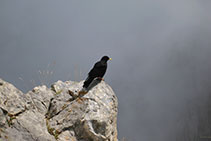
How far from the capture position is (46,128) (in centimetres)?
641

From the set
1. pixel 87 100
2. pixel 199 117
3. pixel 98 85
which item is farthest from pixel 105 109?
pixel 199 117

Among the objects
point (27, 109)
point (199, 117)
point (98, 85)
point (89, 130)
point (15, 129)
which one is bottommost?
point (15, 129)

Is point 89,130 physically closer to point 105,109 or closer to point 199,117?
point 105,109

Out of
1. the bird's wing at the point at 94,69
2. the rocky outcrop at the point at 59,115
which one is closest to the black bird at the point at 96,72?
the bird's wing at the point at 94,69

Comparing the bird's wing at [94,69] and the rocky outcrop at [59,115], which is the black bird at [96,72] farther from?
the rocky outcrop at [59,115]

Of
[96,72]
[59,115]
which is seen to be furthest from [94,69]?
[59,115]

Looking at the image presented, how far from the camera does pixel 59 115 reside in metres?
7.18

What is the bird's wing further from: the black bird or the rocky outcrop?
the rocky outcrop

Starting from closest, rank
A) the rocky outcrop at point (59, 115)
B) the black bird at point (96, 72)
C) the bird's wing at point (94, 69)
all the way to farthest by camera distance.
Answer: the rocky outcrop at point (59, 115), the black bird at point (96, 72), the bird's wing at point (94, 69)

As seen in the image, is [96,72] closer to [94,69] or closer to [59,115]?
[94,69]

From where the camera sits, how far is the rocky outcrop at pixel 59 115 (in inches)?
223

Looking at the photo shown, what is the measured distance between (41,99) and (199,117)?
10646 cm

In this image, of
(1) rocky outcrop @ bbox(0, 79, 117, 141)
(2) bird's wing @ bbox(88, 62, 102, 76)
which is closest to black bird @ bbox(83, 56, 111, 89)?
(2) bird's wing @ bbox(88, 62, 102, 76)

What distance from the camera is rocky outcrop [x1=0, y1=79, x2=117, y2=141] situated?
5.66 metres
